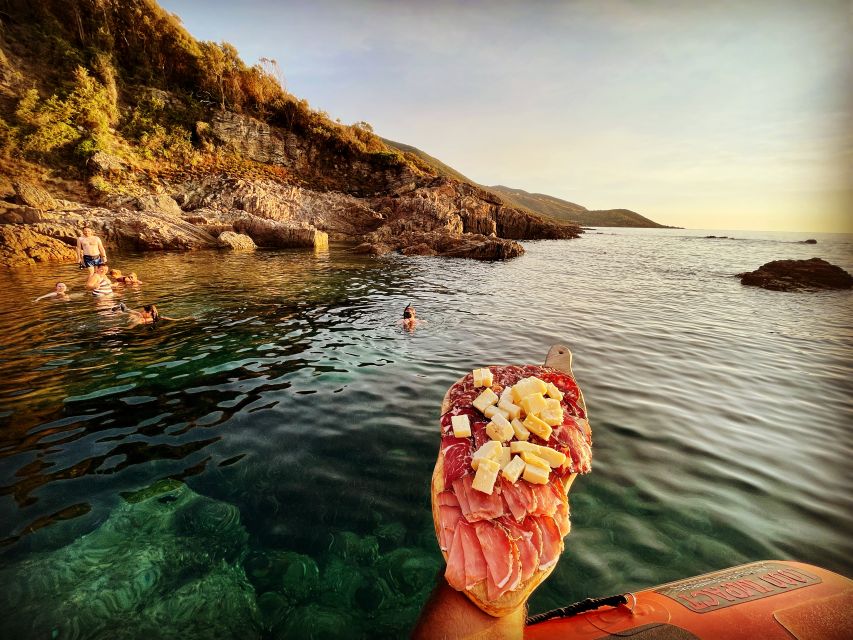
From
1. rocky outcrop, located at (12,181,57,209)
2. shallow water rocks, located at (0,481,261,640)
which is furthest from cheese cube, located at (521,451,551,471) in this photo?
rocky outcrop, located at (12,181,57,209)

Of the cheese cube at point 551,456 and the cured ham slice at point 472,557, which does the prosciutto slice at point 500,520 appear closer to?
the cured ham slice at point 472,557

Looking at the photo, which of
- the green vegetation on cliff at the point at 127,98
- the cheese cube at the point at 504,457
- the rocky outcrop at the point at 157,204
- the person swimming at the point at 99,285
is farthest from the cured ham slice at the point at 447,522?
the green vegetation on cliff at the point at 127,98

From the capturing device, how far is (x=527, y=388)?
248 cm

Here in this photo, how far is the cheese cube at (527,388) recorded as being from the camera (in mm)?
2473

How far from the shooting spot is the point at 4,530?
3.22 m

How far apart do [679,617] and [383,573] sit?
7.40 feet

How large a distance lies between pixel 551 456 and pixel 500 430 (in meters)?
0.34

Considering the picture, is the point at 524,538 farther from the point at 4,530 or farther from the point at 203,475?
the point at 4,530

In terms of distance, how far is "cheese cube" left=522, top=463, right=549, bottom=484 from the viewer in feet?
6.56

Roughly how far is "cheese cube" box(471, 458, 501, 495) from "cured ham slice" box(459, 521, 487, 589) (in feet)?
0.74

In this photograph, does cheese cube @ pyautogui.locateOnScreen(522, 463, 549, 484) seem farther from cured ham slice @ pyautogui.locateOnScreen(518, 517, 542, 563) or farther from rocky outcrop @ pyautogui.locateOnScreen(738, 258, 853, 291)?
rocky outcrop @ pyautogui.locateOnScreen(738, 258, 853, 291)

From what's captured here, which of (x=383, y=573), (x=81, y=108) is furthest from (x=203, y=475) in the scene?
(x=81, y=108)

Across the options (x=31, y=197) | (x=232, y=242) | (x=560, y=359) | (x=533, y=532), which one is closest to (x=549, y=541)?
(x=533, y=532)

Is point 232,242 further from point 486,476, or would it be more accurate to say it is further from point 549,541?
point 549,541
